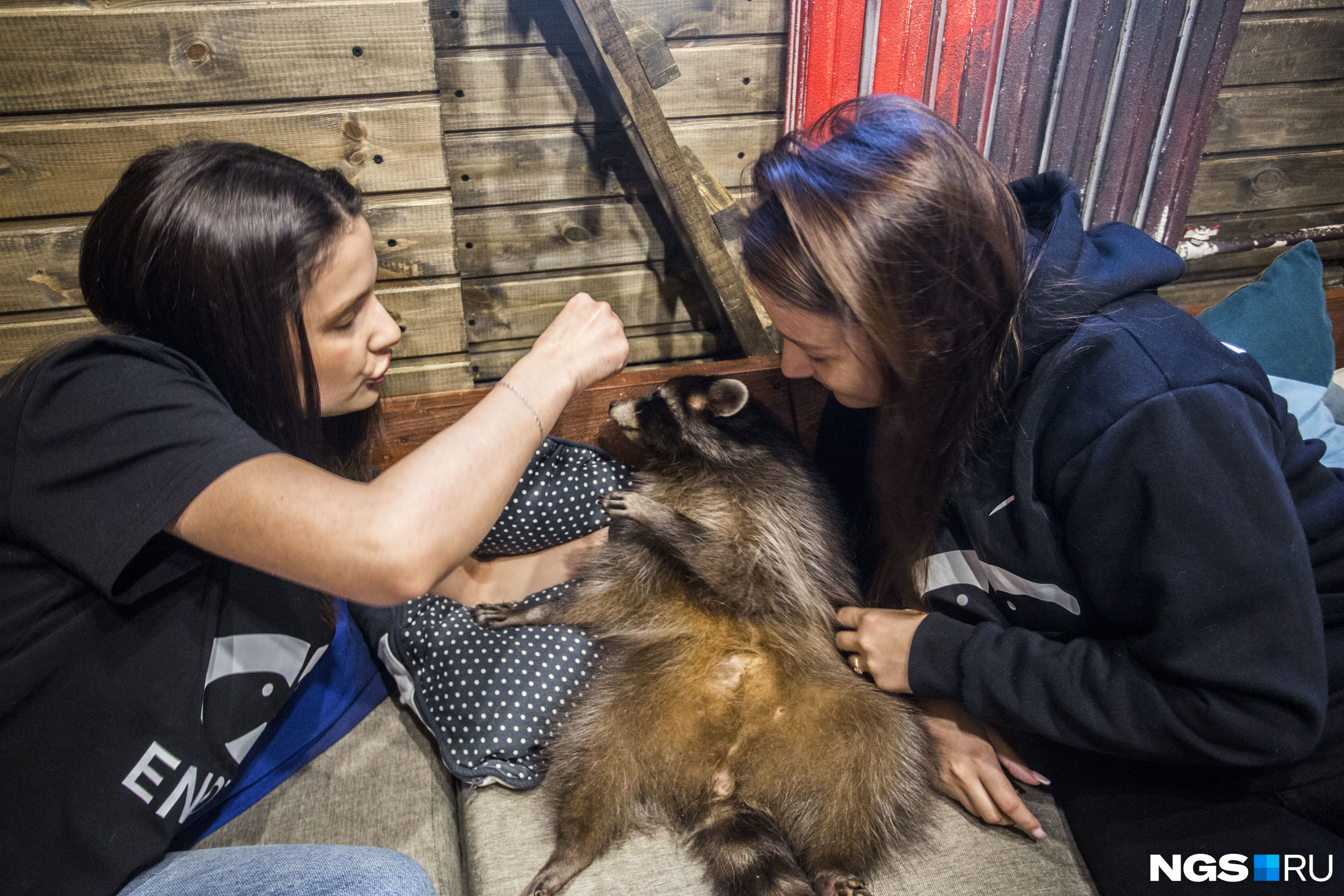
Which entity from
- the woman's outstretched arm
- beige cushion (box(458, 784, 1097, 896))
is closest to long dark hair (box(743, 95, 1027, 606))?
the woman's outstretched arm

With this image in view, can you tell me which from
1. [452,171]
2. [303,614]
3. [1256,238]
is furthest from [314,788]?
[1256,238]

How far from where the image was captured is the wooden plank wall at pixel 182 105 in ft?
5.65

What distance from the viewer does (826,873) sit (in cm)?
140

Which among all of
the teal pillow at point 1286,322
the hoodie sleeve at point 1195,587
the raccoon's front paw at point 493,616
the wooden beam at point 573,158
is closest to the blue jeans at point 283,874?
the raccoon's front paw at point 493,616

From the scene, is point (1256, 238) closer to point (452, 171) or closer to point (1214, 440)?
point (1214, 440)

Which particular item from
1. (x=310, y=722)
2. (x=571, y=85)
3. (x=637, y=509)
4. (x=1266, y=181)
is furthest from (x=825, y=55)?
(x=310, y=722)

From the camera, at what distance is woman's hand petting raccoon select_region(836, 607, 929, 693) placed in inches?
59.0

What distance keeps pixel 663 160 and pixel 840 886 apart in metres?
1.57

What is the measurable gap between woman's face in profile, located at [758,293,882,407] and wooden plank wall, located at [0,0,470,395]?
3.69 feet

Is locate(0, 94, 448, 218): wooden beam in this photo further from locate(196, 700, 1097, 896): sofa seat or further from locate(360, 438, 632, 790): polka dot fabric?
locate(196, 700, 1097, 896): sofa seat

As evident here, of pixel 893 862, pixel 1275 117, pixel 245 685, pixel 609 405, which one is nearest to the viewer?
pixel 245 685

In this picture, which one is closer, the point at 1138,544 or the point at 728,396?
the point at 1138,544

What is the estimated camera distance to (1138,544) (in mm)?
1148

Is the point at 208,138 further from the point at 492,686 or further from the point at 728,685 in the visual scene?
the point at 728,685
